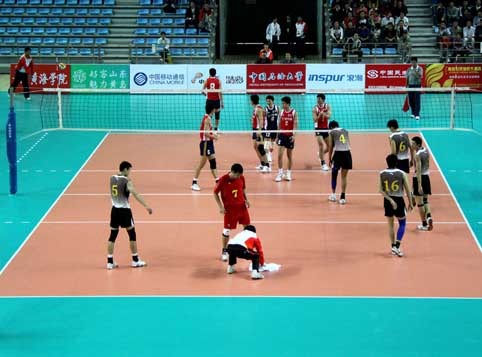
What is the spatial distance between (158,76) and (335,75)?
736cm

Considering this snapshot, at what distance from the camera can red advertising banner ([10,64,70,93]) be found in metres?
36.9

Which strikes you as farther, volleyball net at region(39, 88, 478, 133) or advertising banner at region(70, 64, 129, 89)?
advertising banner at region(70, 64, 129, 89)

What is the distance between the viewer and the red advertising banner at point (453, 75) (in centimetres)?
3628

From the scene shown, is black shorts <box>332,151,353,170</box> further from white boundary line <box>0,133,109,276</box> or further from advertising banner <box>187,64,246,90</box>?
advertising banner <box>187,64,246,90</box>

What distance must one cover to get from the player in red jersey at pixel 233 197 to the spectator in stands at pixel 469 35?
24952 mm

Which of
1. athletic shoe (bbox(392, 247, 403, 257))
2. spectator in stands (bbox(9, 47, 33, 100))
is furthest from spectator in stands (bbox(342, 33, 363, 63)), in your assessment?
athletic shoe (bbox(392, 247, 403, 257))

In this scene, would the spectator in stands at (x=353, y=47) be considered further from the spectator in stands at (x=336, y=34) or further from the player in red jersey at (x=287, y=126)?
the player in red jersey at (x=287, y=126)

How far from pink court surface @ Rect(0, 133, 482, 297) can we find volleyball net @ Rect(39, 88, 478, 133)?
5.41 meters

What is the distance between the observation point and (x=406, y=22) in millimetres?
39375

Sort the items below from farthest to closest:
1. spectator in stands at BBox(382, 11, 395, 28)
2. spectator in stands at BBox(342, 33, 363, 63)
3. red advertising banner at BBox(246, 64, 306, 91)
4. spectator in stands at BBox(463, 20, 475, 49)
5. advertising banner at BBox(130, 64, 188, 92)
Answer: spectator in stands at BBox(382, 11, 395, 28), spectator in stands at BBox(463, 20, 475, 49), spectator in stands at BBox(342, 33, 363, 63), advertising banner at BBox(130, 64, 188, 92), red advertising banner at BBox(246, 64, 306, 91)

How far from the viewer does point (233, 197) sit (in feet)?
53.8

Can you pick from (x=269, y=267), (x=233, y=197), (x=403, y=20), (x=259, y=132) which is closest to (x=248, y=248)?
(x=269, y=267)
